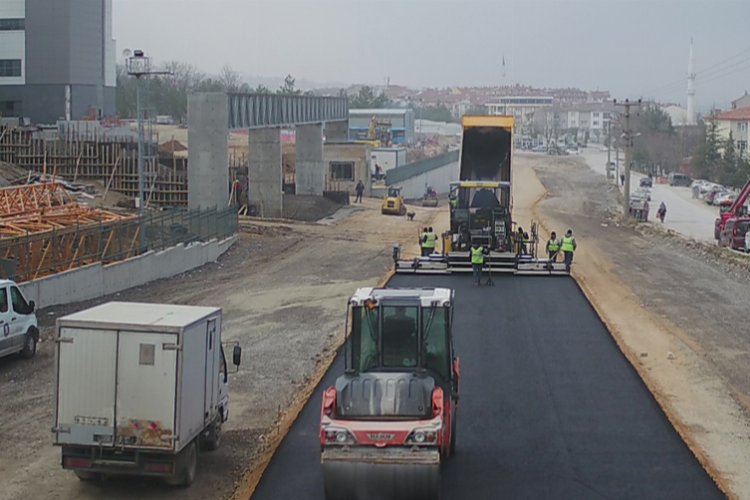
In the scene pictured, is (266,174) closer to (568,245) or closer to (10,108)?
(568,245)

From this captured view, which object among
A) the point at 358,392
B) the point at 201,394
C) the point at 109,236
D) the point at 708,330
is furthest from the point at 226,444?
the point at 109,236

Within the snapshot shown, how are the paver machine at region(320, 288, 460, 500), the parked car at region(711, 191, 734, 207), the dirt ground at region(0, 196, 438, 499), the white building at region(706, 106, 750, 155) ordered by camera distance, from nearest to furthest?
the paver machine at region(320, 288, 460, 500) < the dirt ground at region(0, 196, 438, 499) < the parked car at region(711, 191, 734, 207) < the white building at region(706, 106, 750, 155)

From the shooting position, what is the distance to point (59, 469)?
1488 centimetres

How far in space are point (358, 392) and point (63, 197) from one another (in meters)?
32.6

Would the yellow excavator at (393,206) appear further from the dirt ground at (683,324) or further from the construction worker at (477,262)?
the construction worker at (477,262)

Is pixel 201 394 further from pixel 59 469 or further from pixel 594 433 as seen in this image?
pixel 594 433

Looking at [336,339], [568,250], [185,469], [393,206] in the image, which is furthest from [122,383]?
[393,206]

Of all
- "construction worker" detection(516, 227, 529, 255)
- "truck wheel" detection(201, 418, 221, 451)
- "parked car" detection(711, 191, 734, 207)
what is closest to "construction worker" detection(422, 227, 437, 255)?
"construction worker" detection(516, 227, 529, 255)

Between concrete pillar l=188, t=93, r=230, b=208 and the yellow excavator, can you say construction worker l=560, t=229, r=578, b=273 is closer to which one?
concrete pillar l=188, t=93, r=230, b=208

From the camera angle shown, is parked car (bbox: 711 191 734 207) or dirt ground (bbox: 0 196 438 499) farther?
parked car (bbox: 711 191 734 207)

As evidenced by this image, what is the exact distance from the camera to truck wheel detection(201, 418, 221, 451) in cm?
1523

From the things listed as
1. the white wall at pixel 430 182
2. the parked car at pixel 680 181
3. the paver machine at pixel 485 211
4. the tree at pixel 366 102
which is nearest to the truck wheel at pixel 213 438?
the paver machine at pixel 485 211

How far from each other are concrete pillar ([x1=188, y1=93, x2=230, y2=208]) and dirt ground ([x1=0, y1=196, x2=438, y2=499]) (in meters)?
2.75

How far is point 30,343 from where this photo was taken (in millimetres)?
22703
